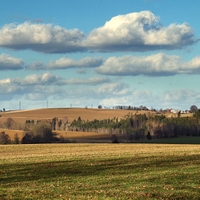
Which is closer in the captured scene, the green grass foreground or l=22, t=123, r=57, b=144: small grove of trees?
the green grass foreground

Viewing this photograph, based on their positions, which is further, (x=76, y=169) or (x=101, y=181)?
(x=76, y=169)

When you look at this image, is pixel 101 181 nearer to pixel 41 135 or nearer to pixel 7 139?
pixel 7 139

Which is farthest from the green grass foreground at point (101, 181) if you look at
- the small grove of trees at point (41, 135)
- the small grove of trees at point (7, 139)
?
the small grove of trees at point (41, 135)

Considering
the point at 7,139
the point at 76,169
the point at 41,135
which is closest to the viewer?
the point at 76,169

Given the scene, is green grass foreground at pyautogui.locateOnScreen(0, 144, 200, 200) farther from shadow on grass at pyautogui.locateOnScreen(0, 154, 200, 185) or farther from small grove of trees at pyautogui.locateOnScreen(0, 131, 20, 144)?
small grove of trees at pyautogui.locateOnScreen(0, 131, 20, 144)

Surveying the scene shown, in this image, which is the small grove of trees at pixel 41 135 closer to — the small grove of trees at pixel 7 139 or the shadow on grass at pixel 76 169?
the small grove of trees at pixel 7 139

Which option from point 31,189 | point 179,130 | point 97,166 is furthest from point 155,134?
point 31,189

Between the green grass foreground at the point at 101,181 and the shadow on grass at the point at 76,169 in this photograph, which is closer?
the green grass foreground at the point at 101,181

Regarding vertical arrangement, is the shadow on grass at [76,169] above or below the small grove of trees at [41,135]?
below

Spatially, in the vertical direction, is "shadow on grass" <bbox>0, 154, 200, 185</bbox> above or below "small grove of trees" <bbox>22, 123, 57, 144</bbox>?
below

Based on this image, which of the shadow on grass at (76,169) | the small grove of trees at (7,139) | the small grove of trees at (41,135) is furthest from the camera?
the small grove of trees at (41,135)

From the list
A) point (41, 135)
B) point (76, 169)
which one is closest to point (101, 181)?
point (76, 169)

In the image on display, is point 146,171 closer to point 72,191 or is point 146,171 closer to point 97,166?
point 97,166

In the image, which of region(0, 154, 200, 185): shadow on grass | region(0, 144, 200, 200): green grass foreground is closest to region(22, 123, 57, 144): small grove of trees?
region(0, 154, 200, 185): shadow on grass
